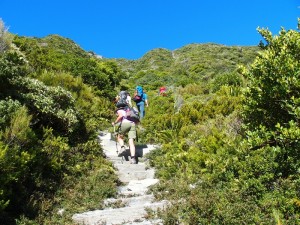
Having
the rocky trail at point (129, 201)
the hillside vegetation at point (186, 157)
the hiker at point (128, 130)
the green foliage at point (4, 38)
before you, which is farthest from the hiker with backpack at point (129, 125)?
the green foliage at point (4, 38)

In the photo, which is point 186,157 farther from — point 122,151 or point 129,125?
point 122,151

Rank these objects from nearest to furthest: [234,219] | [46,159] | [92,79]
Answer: [234,219]
[46,159]
[92,79]

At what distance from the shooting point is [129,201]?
7.77m

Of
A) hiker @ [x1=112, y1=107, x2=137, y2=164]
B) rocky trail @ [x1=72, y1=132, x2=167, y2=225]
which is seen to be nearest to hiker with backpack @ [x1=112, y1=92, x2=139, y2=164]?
hiker @ [x1=112, y1=107, x2=137, y2=164]

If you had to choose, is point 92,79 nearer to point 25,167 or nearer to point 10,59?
point 10,59

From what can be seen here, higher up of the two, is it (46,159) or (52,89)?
(52,89)

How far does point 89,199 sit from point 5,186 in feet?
6.04

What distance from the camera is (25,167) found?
22.9 feet

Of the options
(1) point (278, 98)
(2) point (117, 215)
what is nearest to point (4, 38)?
(2) point (117, 215)

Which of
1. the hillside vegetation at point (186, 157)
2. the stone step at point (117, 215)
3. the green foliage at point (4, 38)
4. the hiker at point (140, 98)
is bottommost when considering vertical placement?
the stone step at point (117, 215)

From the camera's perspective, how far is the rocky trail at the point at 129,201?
6.69m

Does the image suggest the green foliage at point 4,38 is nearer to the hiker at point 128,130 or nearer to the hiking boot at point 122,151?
the hiker at point 128,130

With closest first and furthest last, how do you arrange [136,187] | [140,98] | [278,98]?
[278,98], [136,187], [140,98]

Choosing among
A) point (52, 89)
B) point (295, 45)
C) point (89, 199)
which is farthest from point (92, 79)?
point (295, 45)
